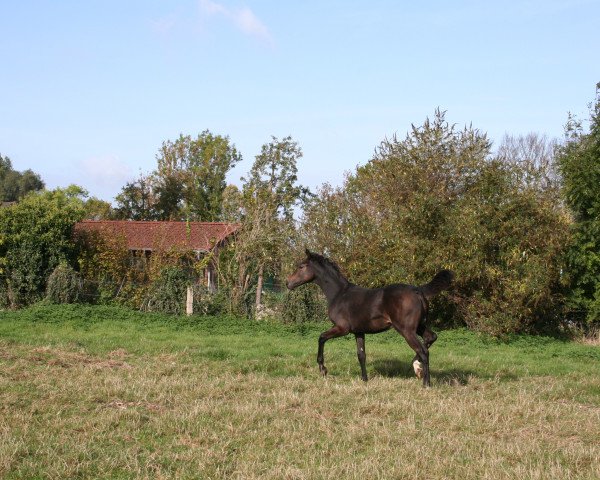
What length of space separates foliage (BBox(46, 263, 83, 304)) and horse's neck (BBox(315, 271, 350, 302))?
11.4 meters

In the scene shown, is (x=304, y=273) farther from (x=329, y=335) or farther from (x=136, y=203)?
(x=136, y=203)

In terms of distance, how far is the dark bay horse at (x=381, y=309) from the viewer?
1122 cm

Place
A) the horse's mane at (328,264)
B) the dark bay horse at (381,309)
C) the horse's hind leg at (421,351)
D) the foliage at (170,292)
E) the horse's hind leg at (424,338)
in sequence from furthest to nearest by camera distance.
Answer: the foliage at (170,292) < the horse's mane at (328,264) < the horse's hind leg at (424,338) < the dark bay horse at (381,309) < the horse's hind leg at (421,351)

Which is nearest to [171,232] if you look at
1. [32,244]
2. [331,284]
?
[32,244]

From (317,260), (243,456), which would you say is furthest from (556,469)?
(317,260)

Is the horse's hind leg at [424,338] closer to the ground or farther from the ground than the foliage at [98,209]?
closer to the ground

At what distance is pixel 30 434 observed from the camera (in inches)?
292

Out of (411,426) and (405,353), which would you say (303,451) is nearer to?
(411,426)

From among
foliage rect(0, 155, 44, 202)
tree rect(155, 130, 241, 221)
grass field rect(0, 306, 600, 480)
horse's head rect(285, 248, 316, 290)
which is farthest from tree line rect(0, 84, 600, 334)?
foliage rect(0, 155, 44, 202)

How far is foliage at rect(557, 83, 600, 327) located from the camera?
20.1 meters

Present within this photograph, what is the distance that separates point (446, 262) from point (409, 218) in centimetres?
178

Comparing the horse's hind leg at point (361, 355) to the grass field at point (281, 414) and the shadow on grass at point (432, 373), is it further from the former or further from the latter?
the shadow on grass at point (432, 373)

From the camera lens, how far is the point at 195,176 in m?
50.2

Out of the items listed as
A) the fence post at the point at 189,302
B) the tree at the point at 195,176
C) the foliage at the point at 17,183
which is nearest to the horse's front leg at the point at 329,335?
the fence post at the point at 189,302
